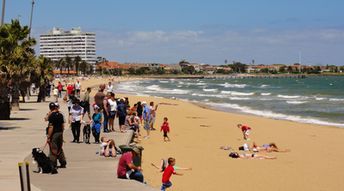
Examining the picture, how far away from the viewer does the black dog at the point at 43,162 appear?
400 inches

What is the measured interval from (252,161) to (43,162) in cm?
653

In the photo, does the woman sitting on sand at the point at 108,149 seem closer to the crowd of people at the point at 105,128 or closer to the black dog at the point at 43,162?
the crowd of people at the point at 105,128

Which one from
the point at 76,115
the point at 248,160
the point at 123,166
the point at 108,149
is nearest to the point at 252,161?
the point at 248,160

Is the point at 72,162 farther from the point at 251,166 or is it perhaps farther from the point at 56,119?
the point at 251,166

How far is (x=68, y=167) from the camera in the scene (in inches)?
433

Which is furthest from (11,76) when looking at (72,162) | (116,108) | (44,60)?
(44,60)

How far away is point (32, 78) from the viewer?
32219 mm

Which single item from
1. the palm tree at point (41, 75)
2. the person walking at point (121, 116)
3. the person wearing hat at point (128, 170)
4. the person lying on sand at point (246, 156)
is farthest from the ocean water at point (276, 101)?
the person wearing hat at point (128, 170)

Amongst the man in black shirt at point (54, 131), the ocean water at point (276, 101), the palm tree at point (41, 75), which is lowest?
the ocean water at point (276, 101)

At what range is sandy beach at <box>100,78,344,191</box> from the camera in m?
11.9

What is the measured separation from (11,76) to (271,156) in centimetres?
1063

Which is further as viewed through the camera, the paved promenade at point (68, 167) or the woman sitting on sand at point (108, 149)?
the woman sitting on sand at point (108, 149)

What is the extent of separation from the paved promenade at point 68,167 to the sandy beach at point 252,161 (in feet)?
4.02

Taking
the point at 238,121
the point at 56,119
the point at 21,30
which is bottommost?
the point at 238,121
